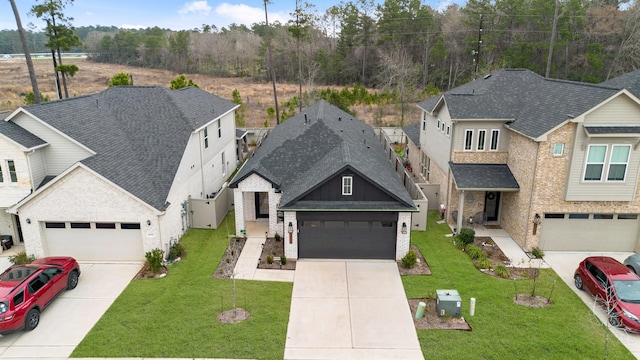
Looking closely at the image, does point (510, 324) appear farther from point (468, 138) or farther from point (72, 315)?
point (72, 315)

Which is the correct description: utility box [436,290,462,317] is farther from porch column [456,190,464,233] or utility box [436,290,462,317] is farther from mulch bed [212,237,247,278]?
mulch bed [212,237,247,278]

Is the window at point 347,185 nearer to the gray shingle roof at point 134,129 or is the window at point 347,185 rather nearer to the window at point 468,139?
the window at point 468,139

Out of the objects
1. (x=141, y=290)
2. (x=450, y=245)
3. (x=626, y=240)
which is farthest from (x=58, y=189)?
(x=626, y=240)

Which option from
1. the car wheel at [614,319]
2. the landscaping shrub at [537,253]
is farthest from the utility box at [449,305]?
the landscaping shrub at [537,253]

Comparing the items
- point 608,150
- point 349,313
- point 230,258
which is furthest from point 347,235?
point 608,150

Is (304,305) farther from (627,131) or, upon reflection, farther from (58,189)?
(627,131)

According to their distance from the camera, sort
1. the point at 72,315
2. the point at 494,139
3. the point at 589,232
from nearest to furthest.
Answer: the point at 72,315, the point at 589,232, the point at 494,139
